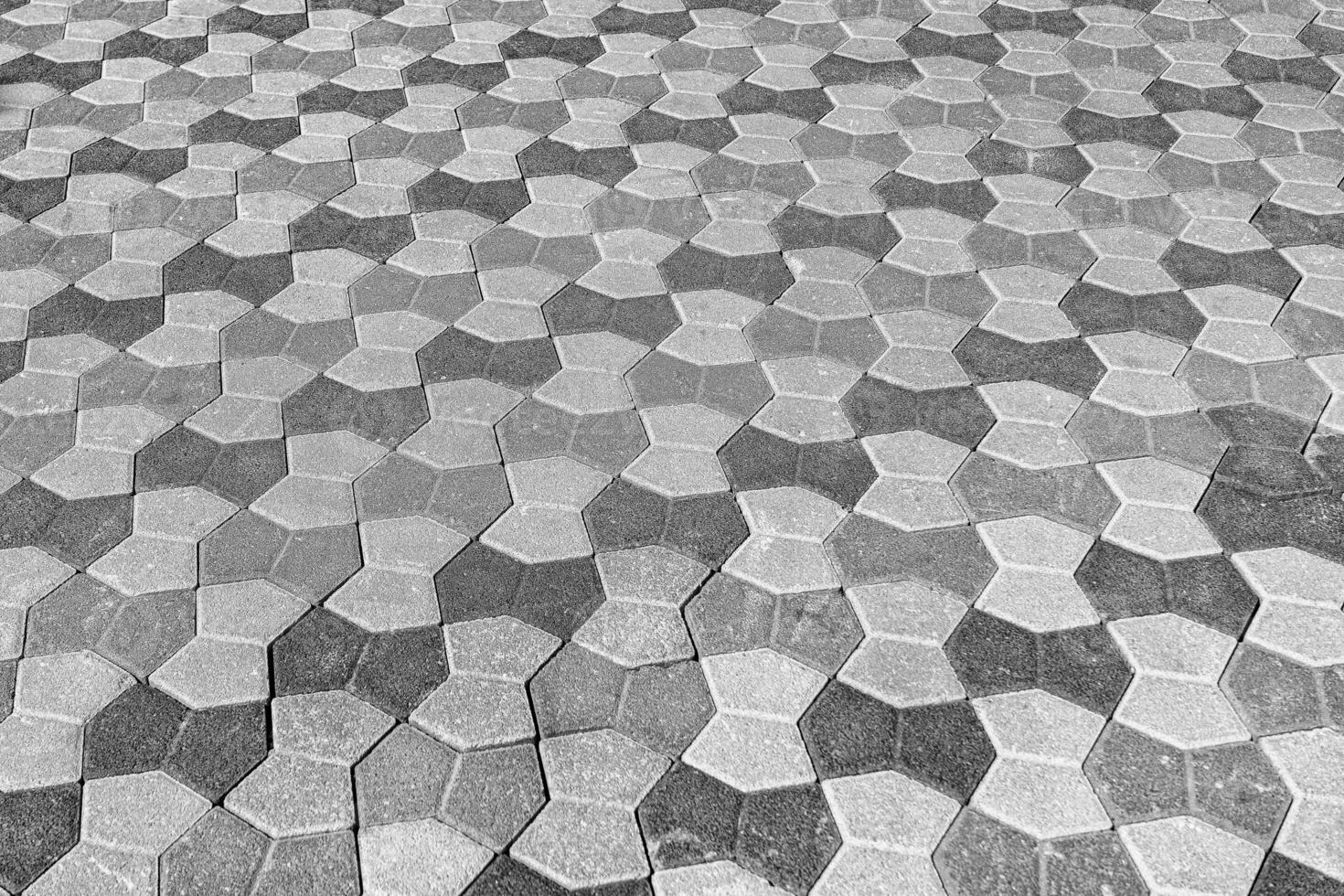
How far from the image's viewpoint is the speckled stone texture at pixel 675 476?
2.59 metres

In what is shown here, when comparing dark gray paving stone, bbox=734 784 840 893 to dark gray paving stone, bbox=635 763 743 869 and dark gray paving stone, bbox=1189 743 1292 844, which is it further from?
dark gray paving stone, bbox=1189 743 1292 844

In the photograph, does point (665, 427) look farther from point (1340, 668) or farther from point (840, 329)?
point (1340, 668)

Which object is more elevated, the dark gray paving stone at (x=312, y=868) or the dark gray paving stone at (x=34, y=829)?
the dark gray paving stone at (x=312, y=868)

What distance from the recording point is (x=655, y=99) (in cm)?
542

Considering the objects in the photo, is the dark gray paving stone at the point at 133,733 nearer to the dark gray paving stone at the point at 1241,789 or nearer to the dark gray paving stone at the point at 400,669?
the dark gray paving stone at the point at 400,669

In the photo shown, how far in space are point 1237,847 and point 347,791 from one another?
6.26 ft

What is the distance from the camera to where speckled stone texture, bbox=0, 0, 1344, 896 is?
102 inches

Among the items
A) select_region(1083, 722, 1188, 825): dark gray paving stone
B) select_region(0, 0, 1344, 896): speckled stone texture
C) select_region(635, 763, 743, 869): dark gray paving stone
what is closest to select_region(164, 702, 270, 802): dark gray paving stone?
select_region(0, 0, 1344, 896): speckled stone texture

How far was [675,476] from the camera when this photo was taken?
11.3 ft

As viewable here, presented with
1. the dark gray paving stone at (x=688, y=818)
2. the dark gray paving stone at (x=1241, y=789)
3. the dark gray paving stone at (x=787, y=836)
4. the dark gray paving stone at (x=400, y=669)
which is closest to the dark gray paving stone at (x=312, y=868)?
the dark gray paving stone at (x=400, y=669)

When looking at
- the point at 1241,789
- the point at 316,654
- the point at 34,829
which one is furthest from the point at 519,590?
the point at 1241,789

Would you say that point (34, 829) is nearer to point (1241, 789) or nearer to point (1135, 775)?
point (1135, 775)

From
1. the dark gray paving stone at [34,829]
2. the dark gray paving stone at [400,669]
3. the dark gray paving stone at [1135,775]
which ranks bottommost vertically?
the dark gray paving stone at [34,829]

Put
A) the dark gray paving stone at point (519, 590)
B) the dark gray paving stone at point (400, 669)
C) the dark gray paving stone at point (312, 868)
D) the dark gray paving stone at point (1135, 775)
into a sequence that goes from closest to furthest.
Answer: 1. the dark gray paving stone at point (312, 868)
2. the dark gray paving stone at point (1135, 775)
3. the dark gray paving stone at point (400, 669)
4. the dark gray paving stone at point (519, 590)
